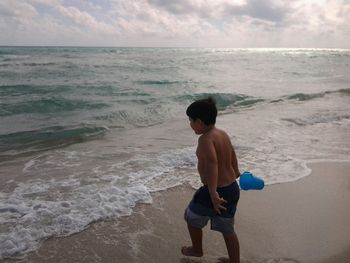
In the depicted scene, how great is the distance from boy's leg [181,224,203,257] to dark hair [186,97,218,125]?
36.4 inches

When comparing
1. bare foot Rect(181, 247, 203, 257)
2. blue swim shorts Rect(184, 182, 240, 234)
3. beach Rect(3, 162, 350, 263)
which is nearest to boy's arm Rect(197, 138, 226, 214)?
blue swim shorts Rect(184, 182, 240, 234)

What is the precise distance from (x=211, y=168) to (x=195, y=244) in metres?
0.82

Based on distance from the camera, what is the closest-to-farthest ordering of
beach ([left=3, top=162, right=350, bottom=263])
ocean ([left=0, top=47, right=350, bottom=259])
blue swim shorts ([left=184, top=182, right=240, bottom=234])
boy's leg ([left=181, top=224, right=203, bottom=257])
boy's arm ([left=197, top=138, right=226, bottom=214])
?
boy's arm ([left=197, top=138, right=226, bottom=214]), blue swim shorts ([left=184, top=182, right=240, bottom=234]), boy's leg ([left=181, top=224, right=203, bottom=257]), beach ([left=3, top=162, right=350, bottom=263]), ocean ([left=0, top=47, right=350, bottom=259])

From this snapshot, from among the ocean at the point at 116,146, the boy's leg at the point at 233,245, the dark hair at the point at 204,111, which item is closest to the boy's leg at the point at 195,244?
the boy's leg at the point at 233,245

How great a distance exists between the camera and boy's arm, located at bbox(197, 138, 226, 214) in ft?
9.35

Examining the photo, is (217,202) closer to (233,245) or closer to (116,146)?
(233,245)

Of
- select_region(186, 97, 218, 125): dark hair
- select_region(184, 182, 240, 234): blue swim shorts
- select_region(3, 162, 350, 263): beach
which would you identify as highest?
select_region(186, 97, 218, 125): dark hair

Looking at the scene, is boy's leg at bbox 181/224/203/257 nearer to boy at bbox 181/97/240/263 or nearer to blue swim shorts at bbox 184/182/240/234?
boy at bbox 181/97/240/263

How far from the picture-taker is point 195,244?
3262 mm

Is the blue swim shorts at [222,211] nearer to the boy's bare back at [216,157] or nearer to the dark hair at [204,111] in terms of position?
the boy's bare back at [216,157]

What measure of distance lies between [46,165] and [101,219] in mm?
2769

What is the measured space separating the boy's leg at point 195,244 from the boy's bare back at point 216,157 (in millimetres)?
476

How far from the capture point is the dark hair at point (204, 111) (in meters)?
2.89

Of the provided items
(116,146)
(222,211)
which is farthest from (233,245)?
(116,146)
